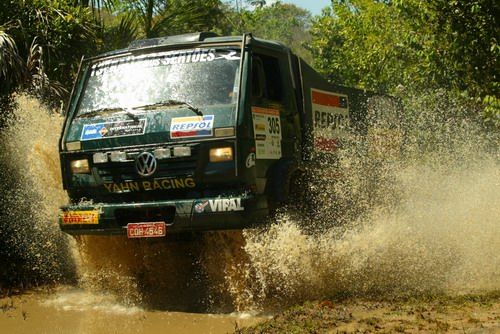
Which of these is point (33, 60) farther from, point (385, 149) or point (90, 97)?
point (385, 149)

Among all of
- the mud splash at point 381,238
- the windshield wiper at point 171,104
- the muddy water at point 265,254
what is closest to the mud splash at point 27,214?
the muddy water at point 265,254

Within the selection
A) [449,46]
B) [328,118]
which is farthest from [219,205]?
[449,46]

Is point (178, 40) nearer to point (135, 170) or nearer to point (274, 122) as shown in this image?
point (274, 122)

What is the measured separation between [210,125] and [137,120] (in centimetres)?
74

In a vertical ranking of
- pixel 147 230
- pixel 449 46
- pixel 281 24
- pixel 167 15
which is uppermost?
pixel 281 24

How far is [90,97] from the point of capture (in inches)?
288

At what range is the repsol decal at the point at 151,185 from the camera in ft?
21.6

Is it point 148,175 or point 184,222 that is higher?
point 148,175

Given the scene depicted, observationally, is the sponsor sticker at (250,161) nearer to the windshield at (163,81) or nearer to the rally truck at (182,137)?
the rally truck at (182,137)

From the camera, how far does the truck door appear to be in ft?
22.4

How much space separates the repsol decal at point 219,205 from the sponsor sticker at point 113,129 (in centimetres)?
90

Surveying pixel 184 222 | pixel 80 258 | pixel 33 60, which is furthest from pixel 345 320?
pixel 33 60

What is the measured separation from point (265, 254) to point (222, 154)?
94cm

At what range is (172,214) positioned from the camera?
21.7 ft
